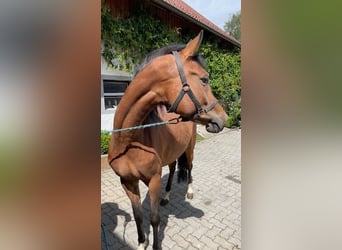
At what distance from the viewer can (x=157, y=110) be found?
2.52 m

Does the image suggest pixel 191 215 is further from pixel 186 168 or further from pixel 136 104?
pixel 136 104

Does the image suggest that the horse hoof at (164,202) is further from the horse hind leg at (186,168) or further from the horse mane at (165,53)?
the horse mane at (165,53)

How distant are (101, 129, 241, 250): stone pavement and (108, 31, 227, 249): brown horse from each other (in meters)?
0.47

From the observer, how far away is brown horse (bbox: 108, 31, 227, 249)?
6.31ft

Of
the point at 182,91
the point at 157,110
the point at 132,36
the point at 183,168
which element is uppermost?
the point at 132,36

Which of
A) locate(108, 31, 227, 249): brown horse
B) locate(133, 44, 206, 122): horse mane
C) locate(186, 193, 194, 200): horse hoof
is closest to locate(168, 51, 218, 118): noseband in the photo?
locate(108, 31, 227, 249): brown horse

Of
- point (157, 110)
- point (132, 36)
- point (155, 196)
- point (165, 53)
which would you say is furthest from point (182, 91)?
point (132, 36)

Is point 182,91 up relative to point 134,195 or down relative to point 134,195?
up

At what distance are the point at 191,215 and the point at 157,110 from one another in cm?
188
